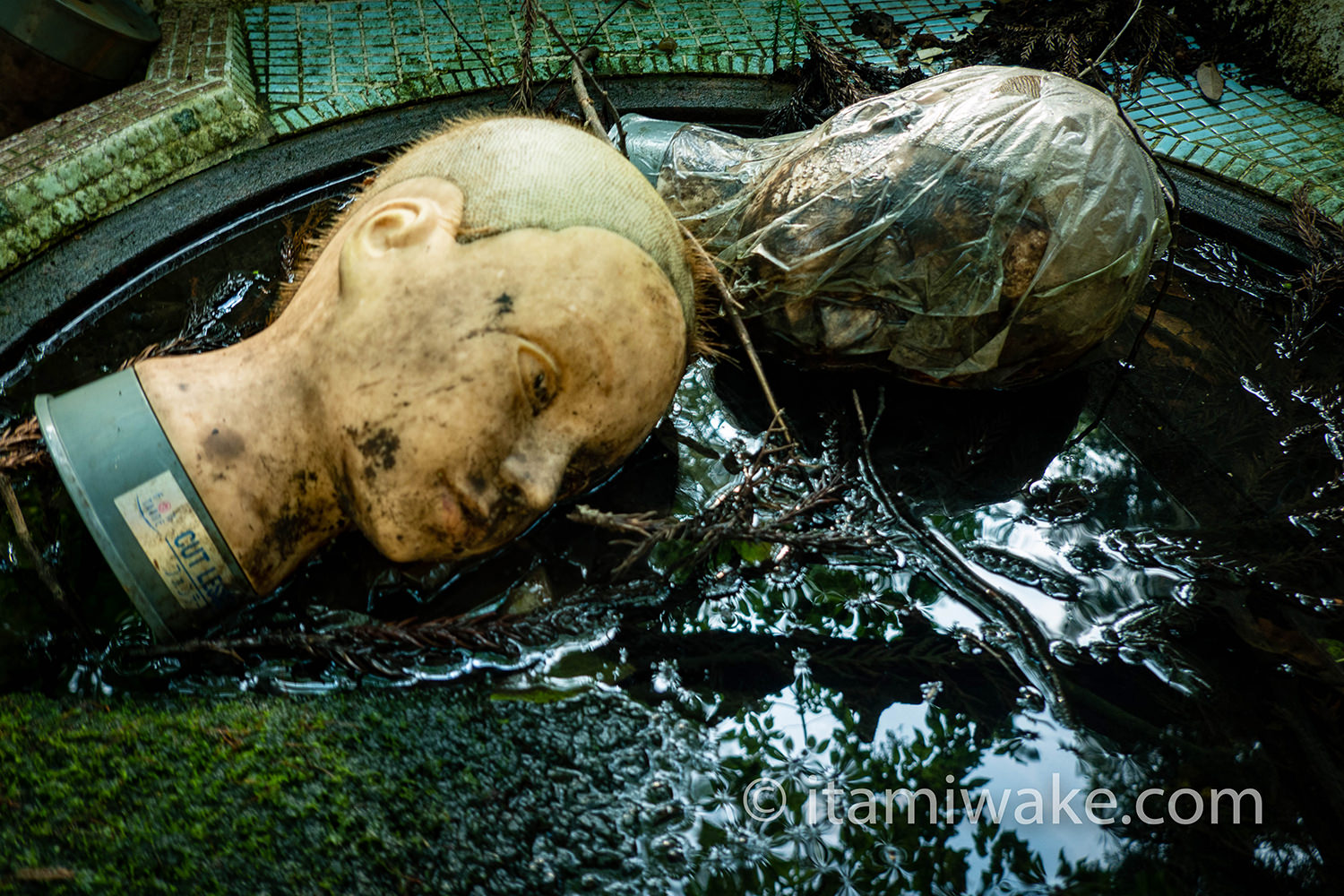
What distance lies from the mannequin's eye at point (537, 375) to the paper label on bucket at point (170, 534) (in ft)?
2.53

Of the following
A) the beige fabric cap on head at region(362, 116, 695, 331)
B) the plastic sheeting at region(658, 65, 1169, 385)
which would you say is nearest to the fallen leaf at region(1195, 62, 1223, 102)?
the plastic sheeting at region(658, 65, 1169, 385)

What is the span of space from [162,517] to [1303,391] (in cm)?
322

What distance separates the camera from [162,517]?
6.33 ft

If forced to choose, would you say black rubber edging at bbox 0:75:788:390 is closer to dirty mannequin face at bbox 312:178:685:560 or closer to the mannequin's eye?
dirty mannequin face at bbox 312:178:685:560

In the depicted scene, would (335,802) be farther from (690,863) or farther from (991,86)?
(991,86)

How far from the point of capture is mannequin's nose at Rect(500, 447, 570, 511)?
1.93 metres

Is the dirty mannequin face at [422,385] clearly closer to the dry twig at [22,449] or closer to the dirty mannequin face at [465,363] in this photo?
the dirty mannequin face at [465,363]

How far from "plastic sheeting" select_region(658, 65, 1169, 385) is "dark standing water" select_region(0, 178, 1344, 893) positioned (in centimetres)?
25

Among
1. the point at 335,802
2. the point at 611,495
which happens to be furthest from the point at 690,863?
the point at 611,495

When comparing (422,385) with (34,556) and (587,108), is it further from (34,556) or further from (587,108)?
(587,108)

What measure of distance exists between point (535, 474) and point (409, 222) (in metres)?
0.60

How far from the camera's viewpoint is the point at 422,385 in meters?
1.84

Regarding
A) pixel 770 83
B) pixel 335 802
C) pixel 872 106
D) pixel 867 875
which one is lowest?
pixel 867 875

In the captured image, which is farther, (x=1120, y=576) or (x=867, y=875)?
(x=1120, y=576)
